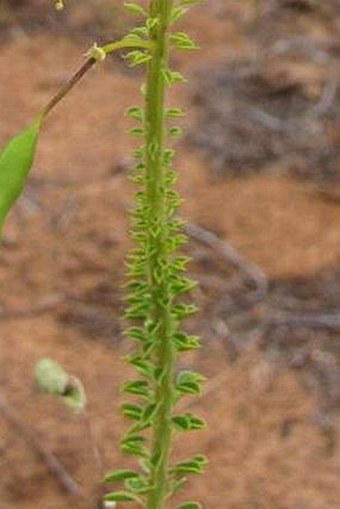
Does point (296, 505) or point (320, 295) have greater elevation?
point (320, 295)

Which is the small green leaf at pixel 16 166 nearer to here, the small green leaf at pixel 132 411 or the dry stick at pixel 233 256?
the small green leaf at pixel 132 411

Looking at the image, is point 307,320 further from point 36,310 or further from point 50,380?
point 50,380

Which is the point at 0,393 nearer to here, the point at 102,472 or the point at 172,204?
the point at 102,472

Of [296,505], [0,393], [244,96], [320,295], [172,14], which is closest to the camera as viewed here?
[172,14]

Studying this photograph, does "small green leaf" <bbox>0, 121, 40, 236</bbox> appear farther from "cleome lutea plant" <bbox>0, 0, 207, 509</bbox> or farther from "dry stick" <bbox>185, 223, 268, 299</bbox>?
"dry stick" <bbox>185, 223, 268, 299</bbox>

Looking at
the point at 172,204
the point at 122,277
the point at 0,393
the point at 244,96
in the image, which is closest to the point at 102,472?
the point at 0,393

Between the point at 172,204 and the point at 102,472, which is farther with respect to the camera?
the point at 102,472

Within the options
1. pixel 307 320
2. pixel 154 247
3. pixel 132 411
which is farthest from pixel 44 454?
pixel 154 247

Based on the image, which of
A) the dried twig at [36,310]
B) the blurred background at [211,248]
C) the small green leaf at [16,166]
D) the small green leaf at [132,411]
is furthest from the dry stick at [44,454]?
the small green leaf at [16,166]
